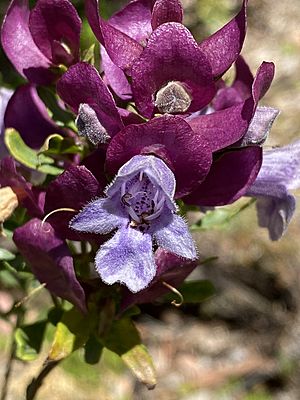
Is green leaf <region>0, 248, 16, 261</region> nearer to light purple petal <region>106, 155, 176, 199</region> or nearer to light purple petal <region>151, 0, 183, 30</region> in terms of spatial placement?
light purple petal <region>106, 155, 176, 199</region>

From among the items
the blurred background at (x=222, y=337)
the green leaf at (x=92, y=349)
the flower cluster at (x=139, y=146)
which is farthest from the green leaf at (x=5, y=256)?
the blurred background at (x=222, y=337)

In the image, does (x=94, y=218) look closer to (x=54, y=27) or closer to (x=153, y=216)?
(x=153, y=216)

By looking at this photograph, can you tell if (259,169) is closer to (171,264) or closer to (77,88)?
(171,264)

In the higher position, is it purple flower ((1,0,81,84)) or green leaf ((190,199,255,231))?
purple flower ((1,0,81,84))

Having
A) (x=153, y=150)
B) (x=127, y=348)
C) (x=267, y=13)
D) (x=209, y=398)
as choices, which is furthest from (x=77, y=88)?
(x=267, y=13)

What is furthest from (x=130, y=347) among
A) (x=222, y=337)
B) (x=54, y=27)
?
(x=222, y=337)

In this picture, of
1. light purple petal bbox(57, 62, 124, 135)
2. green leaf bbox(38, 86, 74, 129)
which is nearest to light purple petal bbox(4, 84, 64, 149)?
green leaf bbox(38, 86, 74, 129)
